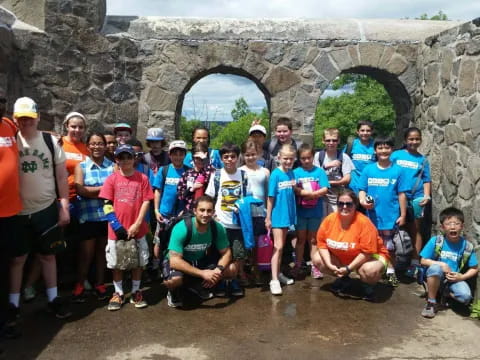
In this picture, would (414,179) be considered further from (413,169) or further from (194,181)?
(194,181)

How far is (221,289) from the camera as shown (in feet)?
13.5

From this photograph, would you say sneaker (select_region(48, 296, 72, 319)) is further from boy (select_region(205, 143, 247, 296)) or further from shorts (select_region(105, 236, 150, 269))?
boy (select_region(205, 143, 247, 296))

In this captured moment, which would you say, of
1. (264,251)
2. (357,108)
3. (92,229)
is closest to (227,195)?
(264,251)

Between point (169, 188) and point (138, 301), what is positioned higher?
point (169, 188)

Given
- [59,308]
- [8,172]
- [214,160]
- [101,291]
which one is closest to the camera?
[8,172]

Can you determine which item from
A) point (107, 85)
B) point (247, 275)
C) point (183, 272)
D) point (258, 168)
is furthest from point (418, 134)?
point (107, 85)

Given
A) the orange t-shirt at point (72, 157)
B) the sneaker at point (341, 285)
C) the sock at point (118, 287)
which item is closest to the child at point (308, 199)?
the sneaker at point (341, 285)

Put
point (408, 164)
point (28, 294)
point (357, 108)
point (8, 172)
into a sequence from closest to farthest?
point (8, 172) < point (28, 294) < point (408, 164) < point (357, 108)

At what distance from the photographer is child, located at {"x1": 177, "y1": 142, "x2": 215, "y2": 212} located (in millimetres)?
4180

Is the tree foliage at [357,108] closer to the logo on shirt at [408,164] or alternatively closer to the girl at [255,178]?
the logo on shirt at [408,164]

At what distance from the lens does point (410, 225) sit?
186 inches

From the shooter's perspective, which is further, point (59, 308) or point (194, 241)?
point (194, 241)

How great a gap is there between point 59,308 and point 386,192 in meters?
3.05

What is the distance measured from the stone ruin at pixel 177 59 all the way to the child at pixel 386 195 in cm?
109
